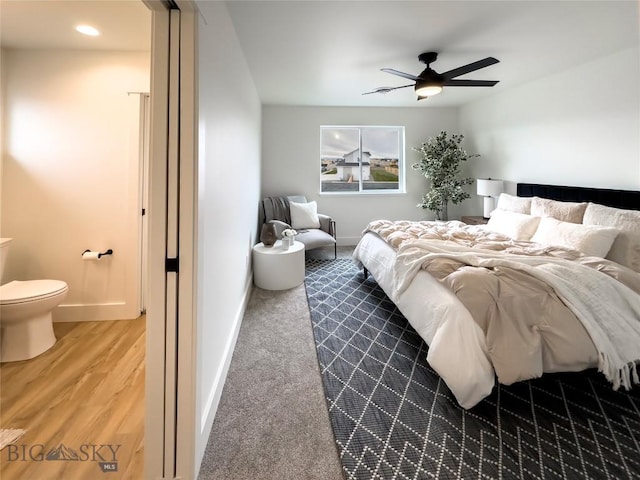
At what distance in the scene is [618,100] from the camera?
295 centimetres

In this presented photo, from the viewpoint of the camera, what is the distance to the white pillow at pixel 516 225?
2.99 metres

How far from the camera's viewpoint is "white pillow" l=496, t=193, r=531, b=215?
3404 millimetres

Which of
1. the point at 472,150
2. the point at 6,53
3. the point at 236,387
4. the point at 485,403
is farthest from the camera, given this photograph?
the point at 472,150

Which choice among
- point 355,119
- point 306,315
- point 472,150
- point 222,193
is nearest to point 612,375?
point 306,315

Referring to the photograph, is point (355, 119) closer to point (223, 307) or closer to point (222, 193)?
point (222, 193)

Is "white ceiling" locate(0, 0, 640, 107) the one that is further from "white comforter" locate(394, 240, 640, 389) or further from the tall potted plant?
"white comforter" locate(394, 240, 640, 389)

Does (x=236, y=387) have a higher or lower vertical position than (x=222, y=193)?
lower

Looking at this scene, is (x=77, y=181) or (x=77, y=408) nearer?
(x=77, y=408)

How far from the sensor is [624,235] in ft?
7.75

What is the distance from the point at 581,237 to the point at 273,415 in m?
2.68

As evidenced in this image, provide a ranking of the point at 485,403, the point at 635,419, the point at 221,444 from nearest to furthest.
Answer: the point at 221,444 < the point at 635,419 < the point at 485,403

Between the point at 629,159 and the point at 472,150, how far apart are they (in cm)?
251

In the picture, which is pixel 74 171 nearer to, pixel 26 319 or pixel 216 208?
pixel 26 319

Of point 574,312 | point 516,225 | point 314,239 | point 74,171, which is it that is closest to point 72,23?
point 74,171
